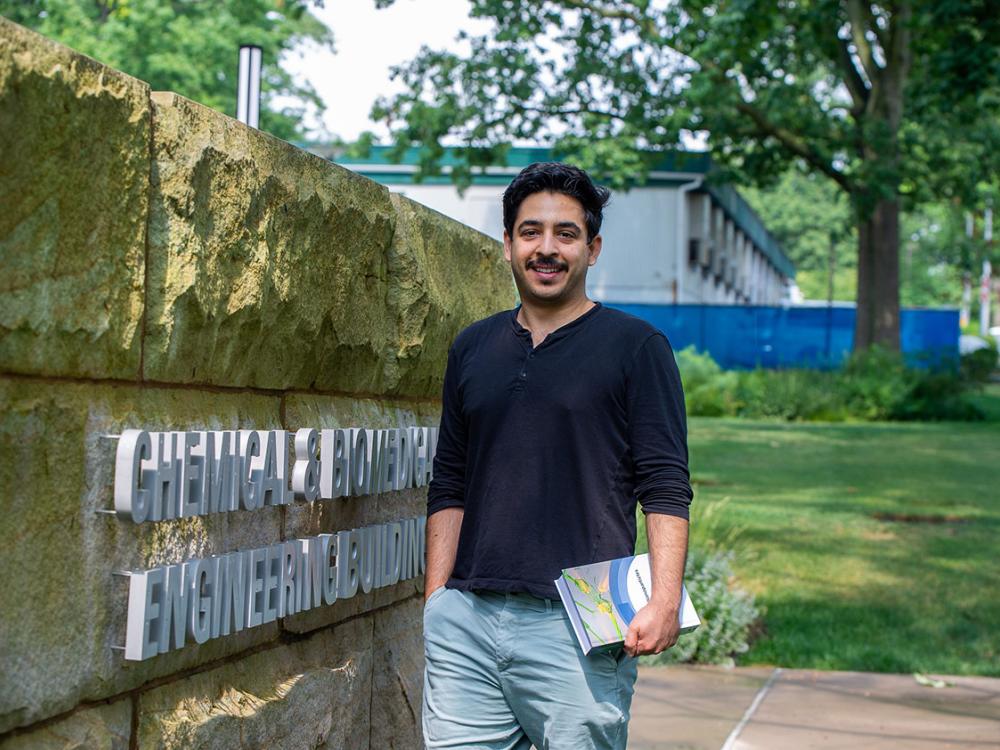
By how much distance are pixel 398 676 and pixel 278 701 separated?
0.93m

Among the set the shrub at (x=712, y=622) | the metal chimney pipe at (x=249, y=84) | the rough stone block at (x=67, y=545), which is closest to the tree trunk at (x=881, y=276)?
the shrub at (x=712, y=622)

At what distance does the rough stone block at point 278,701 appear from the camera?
3.03 m

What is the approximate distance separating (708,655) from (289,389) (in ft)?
13.6

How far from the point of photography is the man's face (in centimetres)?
317

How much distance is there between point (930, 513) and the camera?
11.7 metres

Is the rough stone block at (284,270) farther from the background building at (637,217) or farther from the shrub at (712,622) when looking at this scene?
the background building at (637,217)

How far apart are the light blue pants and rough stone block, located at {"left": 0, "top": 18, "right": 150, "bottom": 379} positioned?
0.92 meters

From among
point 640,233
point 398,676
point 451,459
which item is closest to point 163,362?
point 451,459

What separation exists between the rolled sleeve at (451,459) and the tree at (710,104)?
16.3 meters

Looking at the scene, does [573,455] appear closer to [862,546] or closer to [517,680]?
[517,680]

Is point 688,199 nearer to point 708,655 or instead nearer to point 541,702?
point 708,655

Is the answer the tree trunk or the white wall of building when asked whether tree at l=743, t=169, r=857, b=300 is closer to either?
the white wall of building

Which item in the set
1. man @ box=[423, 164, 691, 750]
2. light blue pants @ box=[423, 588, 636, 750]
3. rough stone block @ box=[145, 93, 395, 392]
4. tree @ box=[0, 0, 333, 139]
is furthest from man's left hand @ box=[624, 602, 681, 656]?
tree @ box=[0, 0, 333, 139]

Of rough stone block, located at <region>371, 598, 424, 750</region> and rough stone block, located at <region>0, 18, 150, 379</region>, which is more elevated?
rough stone block, located at <region>0, 18, 150, 379</region>
